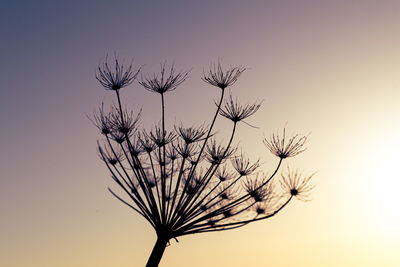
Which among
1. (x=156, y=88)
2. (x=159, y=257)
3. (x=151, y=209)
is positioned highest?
(x=156, y=88)

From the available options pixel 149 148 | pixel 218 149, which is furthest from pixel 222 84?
pixel 149 148

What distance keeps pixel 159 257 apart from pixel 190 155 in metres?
3.72

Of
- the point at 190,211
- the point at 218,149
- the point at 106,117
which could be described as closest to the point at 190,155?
the point at 218,149

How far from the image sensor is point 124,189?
46.5 ft

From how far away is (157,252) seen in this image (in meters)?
14.2

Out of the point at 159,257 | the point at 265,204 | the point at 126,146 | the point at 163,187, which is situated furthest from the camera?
the point at 265,204

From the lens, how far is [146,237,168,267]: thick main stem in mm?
14094

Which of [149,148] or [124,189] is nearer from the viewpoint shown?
[124,189]

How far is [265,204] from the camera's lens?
16.6m

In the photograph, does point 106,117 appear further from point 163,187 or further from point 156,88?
point 163,187

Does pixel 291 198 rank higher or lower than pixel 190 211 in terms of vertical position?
higher

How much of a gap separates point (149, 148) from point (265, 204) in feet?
16.8

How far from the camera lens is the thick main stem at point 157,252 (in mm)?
14094

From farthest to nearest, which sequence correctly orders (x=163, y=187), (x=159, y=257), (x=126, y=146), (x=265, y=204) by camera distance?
1. (x=265, y=204)
2. (x=126, y=146)
3. (x=159, y=257)
4. (x=163, y=187)
